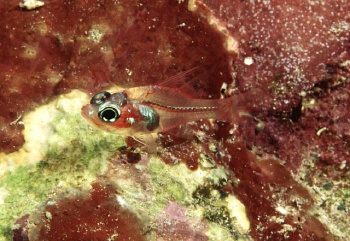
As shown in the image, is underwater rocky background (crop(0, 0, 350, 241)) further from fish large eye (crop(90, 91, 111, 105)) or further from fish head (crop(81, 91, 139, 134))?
fish large eye (crop(90, 91, 111, 105))

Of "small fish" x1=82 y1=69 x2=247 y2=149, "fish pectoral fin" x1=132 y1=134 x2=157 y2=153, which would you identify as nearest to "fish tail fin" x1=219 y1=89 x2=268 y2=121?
"small fish" x1=82 y1=69 x2=247 y2=149

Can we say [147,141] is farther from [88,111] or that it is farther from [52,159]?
[52,159]

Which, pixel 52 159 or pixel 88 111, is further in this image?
pixel 52 159

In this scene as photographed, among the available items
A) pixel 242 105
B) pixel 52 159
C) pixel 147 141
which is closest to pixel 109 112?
pixel 147 141

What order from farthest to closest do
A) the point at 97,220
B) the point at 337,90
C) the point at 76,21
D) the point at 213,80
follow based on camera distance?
1. the point at 213,80
2. the point at 76,21
3. the point at 337,90
4. the point at 97,220

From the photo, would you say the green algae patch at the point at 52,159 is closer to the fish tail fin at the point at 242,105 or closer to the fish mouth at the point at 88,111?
the fish mouth at the point at 88,111

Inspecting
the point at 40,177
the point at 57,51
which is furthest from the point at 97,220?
the point at 57,51

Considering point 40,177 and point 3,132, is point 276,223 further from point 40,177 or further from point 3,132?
point 3,132
